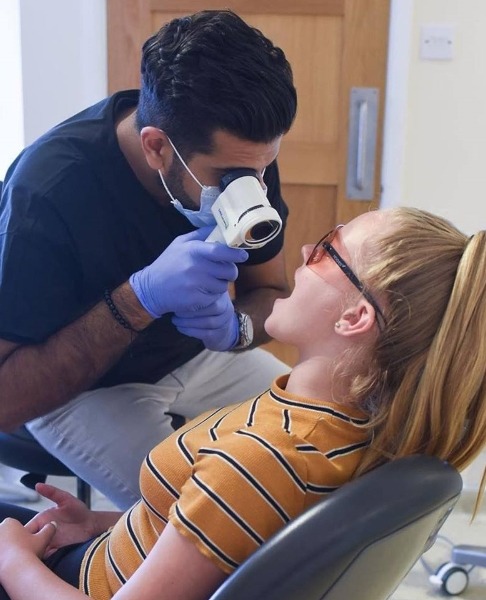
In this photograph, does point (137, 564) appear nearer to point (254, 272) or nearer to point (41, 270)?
point (41, 270)

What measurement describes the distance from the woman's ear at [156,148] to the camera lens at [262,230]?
278 millimetres

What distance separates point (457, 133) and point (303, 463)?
1787 millimetres

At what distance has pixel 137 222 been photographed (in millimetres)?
1364

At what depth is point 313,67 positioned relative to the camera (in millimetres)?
2430

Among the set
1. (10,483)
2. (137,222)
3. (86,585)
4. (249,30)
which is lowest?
(10,483)

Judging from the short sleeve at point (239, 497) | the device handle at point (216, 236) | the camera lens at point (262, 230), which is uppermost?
the camera lens at point (262, 230)

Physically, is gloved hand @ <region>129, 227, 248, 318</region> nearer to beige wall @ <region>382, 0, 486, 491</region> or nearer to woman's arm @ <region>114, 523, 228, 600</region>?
woman's arm @ <region>114, 523, 228, 600</region>

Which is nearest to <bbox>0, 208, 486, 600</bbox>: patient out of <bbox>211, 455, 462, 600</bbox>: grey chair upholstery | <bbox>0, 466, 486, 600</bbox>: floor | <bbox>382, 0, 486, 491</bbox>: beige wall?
<bbox>211, 455, 462, 600</bbox>: grey chair upholstery

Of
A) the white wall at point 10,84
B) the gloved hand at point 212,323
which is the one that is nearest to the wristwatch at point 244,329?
the gloved hand at point 212,323

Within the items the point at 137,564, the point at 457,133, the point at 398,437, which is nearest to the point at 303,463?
the point at 398,437

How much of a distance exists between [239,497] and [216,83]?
704 millimetres

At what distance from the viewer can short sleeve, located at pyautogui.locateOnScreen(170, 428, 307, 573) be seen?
2.58 feet

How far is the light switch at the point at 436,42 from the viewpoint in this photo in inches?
88.8

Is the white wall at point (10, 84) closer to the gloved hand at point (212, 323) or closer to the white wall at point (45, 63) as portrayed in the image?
the white wall at point (45, 63)
